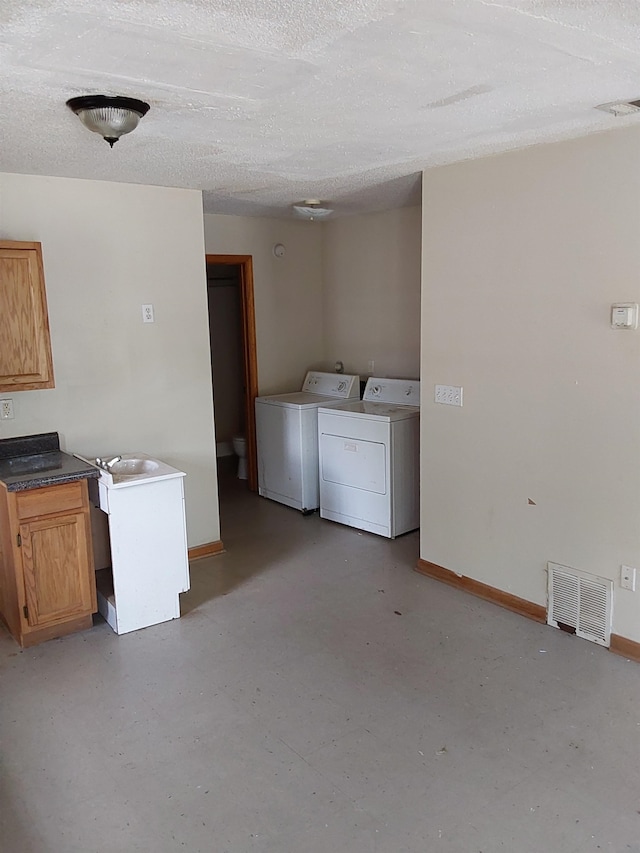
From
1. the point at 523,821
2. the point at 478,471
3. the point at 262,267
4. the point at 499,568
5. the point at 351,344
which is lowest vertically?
the point at 523,821

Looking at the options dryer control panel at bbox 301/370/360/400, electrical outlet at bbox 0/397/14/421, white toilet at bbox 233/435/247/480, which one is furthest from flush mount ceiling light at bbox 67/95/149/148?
white toilet at bbox 233/435/247/480

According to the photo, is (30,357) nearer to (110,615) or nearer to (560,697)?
(110,615)

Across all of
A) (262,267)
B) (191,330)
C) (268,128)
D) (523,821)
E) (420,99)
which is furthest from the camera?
(262,267)

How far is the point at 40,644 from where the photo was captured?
3.30 metres

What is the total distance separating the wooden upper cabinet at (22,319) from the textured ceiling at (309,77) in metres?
0.46

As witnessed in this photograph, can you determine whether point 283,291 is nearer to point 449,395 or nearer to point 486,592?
point 449,395

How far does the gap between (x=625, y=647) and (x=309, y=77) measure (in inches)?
107

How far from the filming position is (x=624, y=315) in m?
2.87

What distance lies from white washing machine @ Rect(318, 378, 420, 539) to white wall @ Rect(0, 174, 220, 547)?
96 centimetres

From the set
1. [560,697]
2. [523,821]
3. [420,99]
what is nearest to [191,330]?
[420,99]

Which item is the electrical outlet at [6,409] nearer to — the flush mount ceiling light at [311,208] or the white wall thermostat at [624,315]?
the flush mount ceiling light at [311,208]

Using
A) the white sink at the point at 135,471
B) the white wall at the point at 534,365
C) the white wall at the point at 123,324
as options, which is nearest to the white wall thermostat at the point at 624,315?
the white wall at the point at 534,365

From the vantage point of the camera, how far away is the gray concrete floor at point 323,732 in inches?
82.7

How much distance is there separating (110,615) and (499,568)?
6.83 feet
